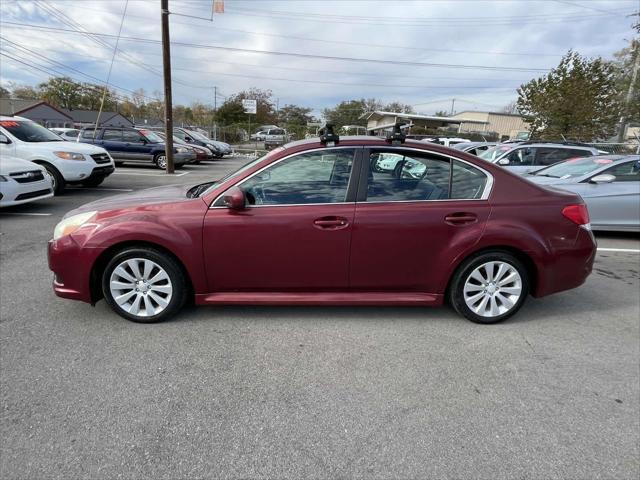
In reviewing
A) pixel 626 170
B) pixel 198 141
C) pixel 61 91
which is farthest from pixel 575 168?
pixel 61 91

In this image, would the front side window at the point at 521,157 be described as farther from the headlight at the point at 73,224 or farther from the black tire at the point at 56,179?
the black tire at the point at 56,179

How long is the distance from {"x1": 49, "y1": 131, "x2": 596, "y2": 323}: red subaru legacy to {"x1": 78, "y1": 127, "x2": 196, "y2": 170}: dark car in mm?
14780

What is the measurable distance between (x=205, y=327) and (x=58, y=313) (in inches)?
55.6

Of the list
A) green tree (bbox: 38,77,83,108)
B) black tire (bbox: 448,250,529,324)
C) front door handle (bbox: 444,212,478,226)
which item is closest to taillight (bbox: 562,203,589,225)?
black tire (bbox: 448,250,529,324)

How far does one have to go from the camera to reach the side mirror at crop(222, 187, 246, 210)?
→ 10.3ft

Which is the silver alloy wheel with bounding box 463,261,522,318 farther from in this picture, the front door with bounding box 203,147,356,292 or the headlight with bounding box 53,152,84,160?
the headlight with bounding box 53,152,84,160

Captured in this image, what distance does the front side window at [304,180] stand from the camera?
Answer: 10.9 ft

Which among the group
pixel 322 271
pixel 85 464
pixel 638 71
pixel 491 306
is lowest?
pixel 85 464

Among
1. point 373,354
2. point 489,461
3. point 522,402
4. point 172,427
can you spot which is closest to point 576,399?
point 522,402

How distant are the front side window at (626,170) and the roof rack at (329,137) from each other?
19.4 feet

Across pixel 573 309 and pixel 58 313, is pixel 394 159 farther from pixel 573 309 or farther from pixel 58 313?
pixel 58 313

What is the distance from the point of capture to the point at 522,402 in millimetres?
2539

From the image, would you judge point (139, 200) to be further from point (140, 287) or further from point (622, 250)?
point (622, 250)

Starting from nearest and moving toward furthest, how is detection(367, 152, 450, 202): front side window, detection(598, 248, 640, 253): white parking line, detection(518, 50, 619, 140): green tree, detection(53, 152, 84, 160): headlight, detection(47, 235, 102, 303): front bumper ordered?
detection(47, 235, 102, 303): front bumper → detection(367, 152, 450, 202): front side window → detection(598, 248, 640, 253): white parking line → detection(53, 152, 84, 160): headlight → detection(518, 50, 619, 140): green tree
